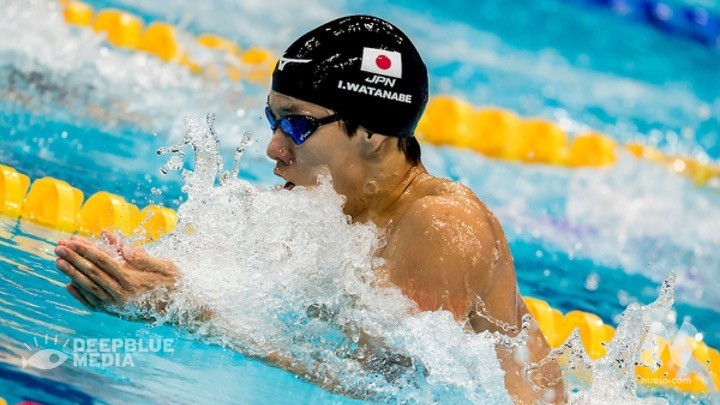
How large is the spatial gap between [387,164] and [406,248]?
1.07 ft

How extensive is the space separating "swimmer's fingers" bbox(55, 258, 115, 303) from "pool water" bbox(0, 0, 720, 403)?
0.64 ft

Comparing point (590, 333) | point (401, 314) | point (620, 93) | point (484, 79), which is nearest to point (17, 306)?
point (401, 314)

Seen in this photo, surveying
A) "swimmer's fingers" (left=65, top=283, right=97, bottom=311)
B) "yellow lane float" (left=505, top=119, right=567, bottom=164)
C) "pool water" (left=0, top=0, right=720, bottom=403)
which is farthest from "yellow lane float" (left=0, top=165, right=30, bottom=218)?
"yellow lane float" (left=505, top=119, right=567, bottom=164)

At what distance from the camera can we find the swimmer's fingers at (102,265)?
232cm

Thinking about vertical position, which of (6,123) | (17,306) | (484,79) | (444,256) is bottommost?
(17,306)

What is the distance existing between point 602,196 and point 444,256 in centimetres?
482

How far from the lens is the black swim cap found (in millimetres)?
2641

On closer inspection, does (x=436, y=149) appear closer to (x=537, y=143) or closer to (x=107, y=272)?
(x=537, y=143)

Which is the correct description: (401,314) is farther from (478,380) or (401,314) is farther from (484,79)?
(484,79)

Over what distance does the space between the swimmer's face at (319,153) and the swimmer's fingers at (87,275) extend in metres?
0.54

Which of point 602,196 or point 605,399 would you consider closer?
point 605,399

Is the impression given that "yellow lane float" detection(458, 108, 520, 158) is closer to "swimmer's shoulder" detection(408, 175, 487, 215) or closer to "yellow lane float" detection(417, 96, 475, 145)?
"yellow lane float" detection(417, 96, 475, 145)

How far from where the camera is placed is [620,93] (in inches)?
392

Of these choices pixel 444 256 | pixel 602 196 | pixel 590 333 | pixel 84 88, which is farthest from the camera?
pixel 602 196
